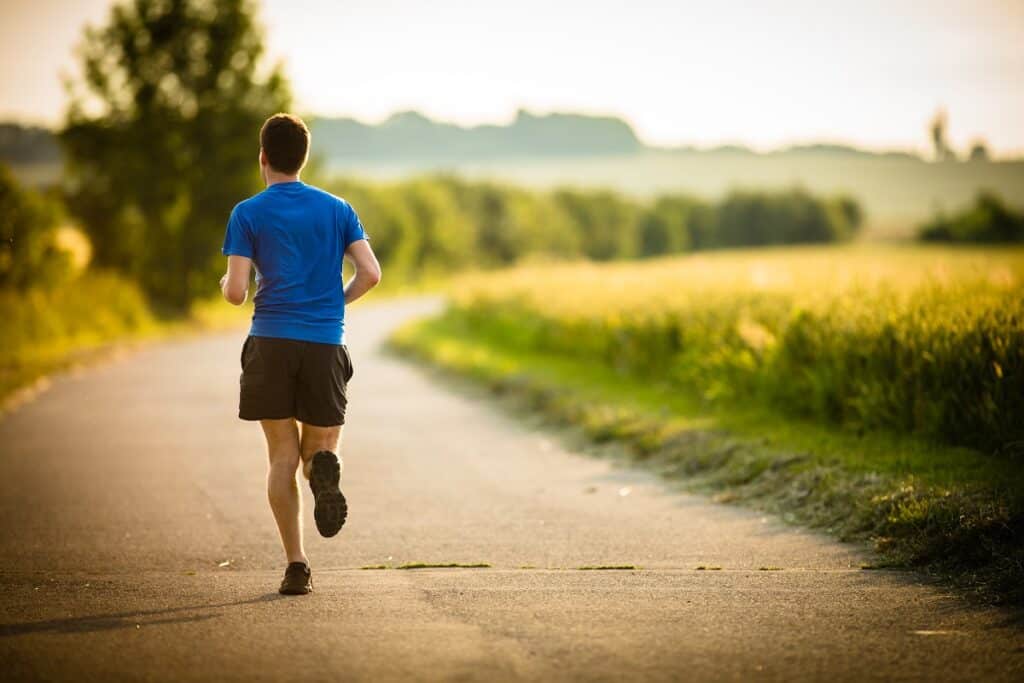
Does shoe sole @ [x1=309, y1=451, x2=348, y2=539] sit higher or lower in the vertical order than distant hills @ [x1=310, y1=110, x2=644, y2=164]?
lower

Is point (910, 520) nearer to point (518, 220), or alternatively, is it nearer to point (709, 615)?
point (709, 615)

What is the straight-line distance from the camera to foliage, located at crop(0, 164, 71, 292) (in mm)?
21094

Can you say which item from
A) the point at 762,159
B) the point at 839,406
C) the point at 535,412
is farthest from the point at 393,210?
the point at 762,159

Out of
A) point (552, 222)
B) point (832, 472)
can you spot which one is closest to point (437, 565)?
Answer: point (832, 472)

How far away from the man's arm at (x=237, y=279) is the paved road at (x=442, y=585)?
1.50 m

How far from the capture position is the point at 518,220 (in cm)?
6919

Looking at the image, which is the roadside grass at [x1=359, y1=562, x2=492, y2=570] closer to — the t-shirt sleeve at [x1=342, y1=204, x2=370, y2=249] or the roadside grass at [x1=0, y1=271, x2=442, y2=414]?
the t-shirt sleeve at [x1=342, y1=204, x2=370, y2=249]

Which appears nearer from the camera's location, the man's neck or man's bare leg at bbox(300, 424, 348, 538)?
man's bare leg at bbox(300, 424, 348, 538)

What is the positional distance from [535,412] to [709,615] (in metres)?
8.76

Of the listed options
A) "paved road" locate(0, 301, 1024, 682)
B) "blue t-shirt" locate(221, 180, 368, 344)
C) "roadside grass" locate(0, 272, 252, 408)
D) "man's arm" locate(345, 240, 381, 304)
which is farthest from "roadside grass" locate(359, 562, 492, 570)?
"roadside grass" locate(0, 272, 252, 408)

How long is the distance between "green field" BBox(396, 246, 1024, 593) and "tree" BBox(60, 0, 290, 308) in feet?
54.1

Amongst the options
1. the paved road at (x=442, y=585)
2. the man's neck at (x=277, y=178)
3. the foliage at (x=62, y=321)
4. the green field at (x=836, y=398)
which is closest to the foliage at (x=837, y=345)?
the green field at (x=836, y=398)

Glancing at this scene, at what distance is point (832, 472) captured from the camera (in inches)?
312

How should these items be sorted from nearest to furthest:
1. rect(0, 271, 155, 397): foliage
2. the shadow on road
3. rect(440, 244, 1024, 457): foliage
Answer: the shadow on road, rect(440, 244, 1024, 457): foliage, rect(0, 271, 155, 397): foliage
